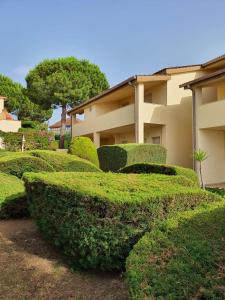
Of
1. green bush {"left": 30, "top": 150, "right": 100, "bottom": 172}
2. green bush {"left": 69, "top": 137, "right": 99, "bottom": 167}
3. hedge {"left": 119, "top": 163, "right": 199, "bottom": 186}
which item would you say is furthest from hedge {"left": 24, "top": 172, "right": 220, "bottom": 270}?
green bush {"left": 69, "top": 137, "right": 99, "bottom": 167}

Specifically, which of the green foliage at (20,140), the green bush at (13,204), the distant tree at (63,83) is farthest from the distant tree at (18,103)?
the green bush at (13,204)

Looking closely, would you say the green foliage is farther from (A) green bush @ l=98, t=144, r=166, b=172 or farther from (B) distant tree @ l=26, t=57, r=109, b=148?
(A) green bush @ l=98, t=144, r=166, b=172

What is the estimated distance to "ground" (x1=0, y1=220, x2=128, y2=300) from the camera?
381cm

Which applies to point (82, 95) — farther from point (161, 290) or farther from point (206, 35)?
point (161, 290)

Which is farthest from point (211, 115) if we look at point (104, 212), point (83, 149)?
point (104, 212)

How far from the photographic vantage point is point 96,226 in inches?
160

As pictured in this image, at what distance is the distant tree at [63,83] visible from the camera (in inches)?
1240

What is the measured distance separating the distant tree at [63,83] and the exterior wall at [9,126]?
143 inches

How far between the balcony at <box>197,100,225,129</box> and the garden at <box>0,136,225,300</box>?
1058cm

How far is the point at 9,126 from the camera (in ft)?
100

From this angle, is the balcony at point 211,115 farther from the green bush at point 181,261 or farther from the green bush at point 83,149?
the green bush at point 181,261

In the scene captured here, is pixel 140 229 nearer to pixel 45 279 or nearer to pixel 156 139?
pixel 45 279

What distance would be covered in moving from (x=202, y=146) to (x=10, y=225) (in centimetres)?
1200

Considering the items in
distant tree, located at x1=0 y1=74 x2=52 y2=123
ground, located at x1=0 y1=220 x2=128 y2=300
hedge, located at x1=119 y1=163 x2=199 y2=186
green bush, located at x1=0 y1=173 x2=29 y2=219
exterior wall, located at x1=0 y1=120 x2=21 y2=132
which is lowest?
ground, located at x1=0 y1=220 x2=128 y2=300
